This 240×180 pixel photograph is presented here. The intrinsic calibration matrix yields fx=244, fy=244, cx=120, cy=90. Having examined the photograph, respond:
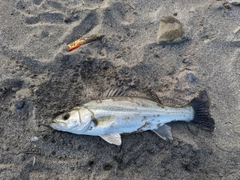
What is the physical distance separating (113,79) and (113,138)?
0.97m

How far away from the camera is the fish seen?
3.37 metres

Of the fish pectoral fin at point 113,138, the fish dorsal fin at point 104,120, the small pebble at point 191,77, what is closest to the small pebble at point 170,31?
the small pebble at point 191,77

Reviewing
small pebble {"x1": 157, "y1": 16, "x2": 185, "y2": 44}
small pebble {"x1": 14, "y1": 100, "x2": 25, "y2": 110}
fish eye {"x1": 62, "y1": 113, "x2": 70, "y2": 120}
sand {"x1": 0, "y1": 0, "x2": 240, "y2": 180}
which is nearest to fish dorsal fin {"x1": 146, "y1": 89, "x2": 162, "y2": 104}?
sand {"x1": 0, "y1": 0, "x2": 240, "y2": 180}

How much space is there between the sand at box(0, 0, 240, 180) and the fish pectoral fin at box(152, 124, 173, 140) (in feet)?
0.32

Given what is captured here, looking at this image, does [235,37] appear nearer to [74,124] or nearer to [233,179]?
[233,179]

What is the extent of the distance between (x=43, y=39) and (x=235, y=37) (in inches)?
129

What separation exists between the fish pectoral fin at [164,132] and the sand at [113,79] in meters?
0.10

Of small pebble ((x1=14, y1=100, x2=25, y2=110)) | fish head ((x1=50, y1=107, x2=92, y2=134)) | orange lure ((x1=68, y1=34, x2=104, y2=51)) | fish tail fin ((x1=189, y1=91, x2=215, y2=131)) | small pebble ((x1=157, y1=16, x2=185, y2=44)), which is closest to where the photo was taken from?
fish head ((x1=50, y1=107, x2=92, y2=134))

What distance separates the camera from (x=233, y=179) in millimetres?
3459

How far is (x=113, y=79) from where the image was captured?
3.89m

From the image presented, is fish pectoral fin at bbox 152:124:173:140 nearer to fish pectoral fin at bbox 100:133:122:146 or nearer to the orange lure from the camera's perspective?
fish pectoral fin at bbox 100:133:122:146

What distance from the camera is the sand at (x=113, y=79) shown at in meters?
3.43

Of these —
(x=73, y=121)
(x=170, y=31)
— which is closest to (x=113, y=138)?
(x=73, y=121)

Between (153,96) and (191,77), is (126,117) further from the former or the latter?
(191,77)
